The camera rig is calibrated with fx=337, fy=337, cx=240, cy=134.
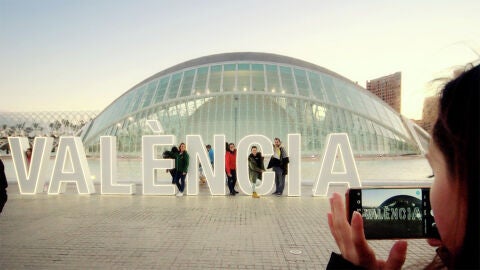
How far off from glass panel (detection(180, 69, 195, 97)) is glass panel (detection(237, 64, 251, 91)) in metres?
4.28

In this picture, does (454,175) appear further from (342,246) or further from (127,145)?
(127,145)

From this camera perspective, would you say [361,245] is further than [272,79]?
No

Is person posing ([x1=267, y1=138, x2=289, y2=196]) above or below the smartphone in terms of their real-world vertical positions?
below

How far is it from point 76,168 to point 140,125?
19365 mm

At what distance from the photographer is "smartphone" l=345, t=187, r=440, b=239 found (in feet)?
4.54

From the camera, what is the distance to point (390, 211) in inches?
58.6

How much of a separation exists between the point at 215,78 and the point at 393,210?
29530mm

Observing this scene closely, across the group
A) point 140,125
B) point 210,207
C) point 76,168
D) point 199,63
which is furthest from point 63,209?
point 199,63

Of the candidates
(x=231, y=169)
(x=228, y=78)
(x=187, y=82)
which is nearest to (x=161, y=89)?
(x=187, y=82)

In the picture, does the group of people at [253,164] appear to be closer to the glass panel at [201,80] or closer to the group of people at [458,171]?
the group of people at [458,171]

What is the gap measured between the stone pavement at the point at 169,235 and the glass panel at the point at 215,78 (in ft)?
65.7

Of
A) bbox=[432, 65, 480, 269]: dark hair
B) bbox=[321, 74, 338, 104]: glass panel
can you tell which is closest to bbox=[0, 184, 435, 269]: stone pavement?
bbox=[432, 65, 480, 269]: dark hair

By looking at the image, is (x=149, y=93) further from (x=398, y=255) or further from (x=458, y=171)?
(x=458, y=171)

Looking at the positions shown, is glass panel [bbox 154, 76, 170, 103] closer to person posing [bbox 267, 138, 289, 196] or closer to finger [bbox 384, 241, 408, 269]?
person posing [bbox 267, 138, 289, 196]
